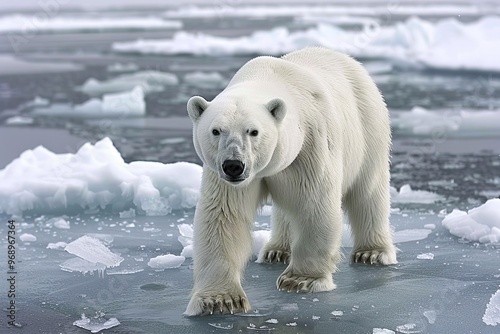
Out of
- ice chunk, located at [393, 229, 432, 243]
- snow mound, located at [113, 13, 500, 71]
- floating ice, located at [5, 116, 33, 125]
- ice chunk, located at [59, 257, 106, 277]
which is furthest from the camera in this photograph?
snow mound, located at [113, 13, 500, 71]

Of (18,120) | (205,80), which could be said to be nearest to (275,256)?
(18,120)

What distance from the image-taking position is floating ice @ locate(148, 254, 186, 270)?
4.51m

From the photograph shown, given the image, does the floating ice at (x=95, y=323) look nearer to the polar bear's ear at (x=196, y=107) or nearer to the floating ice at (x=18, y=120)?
the polar bear's ear at (x=196, y=107)

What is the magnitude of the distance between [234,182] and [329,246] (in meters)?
0.76

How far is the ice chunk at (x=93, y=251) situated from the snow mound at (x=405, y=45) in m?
13.1

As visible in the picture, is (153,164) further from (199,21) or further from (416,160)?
(199,21)

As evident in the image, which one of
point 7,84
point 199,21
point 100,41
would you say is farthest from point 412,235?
point 199,21

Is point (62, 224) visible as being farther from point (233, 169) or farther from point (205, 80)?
point (205, 80)

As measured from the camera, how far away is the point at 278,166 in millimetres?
3607

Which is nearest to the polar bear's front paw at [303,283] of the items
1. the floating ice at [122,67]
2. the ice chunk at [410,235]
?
the ice chunk at [410,235]

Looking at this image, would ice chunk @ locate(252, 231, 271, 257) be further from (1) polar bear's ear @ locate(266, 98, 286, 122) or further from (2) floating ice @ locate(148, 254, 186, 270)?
(1) polar bear's ear @ locate(266, 98, 286, 122)

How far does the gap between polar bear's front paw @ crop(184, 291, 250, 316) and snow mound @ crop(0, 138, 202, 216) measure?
2.06 m

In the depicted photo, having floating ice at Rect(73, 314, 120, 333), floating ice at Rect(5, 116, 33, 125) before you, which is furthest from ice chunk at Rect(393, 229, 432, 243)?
floating ice at Rect(5, 116, 33, 125)

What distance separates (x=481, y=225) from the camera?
511 cm
